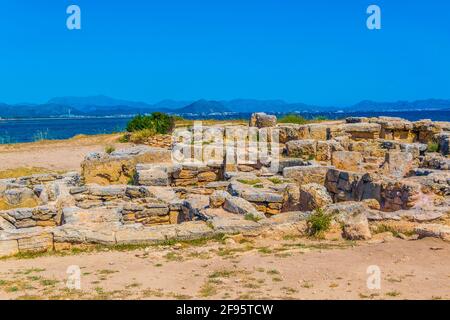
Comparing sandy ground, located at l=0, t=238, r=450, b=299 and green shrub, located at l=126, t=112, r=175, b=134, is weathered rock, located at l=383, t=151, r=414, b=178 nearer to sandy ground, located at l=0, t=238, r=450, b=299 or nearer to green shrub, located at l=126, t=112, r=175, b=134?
sandy ground, located at l=0, t=238, r=450, b=299

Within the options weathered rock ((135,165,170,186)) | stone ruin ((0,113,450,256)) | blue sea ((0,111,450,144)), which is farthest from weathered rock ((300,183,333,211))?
blue sea ((0,111,450,144))

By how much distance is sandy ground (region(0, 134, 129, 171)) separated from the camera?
18.8 metres

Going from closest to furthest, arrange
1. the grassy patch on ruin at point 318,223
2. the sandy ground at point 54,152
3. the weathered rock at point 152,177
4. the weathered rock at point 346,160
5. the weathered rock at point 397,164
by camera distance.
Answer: the grassy patch on ruin at point 318,223 → the weathered rock at point 397,164 → the weathered rock at point 152,177 → the weathered rock at point 346,160 → the sandy ground at point 54,152

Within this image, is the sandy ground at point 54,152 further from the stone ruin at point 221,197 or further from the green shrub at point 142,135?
the stone ruin at point 221,197

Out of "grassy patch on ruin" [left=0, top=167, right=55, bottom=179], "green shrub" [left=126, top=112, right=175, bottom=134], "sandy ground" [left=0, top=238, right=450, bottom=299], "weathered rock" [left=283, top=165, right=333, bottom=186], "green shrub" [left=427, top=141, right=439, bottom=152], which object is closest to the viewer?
"sandy ground" [left=0, top=238, right=450, bottom=299]

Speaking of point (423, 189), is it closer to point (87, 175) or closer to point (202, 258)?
point (202, 258)

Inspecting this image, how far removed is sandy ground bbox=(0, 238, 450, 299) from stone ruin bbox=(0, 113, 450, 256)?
48 centimetres

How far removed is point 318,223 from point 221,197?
2325mm

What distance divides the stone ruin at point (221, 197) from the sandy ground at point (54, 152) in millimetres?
5452

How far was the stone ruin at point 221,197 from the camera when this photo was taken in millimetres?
7348

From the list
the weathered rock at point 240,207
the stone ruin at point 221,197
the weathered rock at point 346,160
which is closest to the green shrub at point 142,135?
the stone ruin at point 221,197

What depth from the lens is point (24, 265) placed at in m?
6.38

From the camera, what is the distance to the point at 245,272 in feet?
18.6

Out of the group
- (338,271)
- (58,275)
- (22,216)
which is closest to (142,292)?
(58,275)
